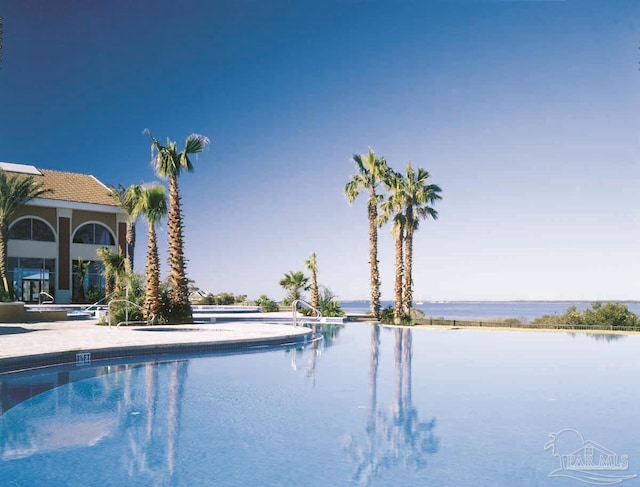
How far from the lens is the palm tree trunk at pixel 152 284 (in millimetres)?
19328

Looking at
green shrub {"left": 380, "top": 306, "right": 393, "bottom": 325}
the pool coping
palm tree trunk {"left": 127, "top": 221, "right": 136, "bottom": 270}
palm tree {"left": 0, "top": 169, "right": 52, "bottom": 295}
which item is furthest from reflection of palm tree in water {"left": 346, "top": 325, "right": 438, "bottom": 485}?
palm tree {"left": 0, "top": 169, "right": 52, "bottom": 295}

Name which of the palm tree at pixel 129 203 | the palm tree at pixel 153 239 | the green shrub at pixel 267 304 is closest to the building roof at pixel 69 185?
the palm tree at pixel 129 203

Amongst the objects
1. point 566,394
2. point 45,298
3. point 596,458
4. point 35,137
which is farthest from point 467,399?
point 35,137

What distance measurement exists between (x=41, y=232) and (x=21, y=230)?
1122 millimetres

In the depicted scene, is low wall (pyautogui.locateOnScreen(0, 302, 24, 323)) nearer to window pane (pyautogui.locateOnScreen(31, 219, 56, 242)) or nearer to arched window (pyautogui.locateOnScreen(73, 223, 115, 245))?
window pane (pyautogui.locateOnScreen(31, 219, 56, 242))

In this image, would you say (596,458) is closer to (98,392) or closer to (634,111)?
(98,392)

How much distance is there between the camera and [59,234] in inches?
1313

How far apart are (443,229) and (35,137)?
33.1 m

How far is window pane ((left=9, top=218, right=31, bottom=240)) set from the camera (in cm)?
3178

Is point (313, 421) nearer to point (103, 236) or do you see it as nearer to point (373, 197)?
point (373, 197)

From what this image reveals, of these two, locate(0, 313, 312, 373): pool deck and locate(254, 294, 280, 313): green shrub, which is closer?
locate(0, 313, 312, 373): pool deck

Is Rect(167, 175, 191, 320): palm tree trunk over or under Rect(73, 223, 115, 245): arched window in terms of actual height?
under

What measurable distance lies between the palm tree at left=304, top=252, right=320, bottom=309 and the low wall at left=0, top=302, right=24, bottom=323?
46.1 ft

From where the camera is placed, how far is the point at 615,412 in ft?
25.2
